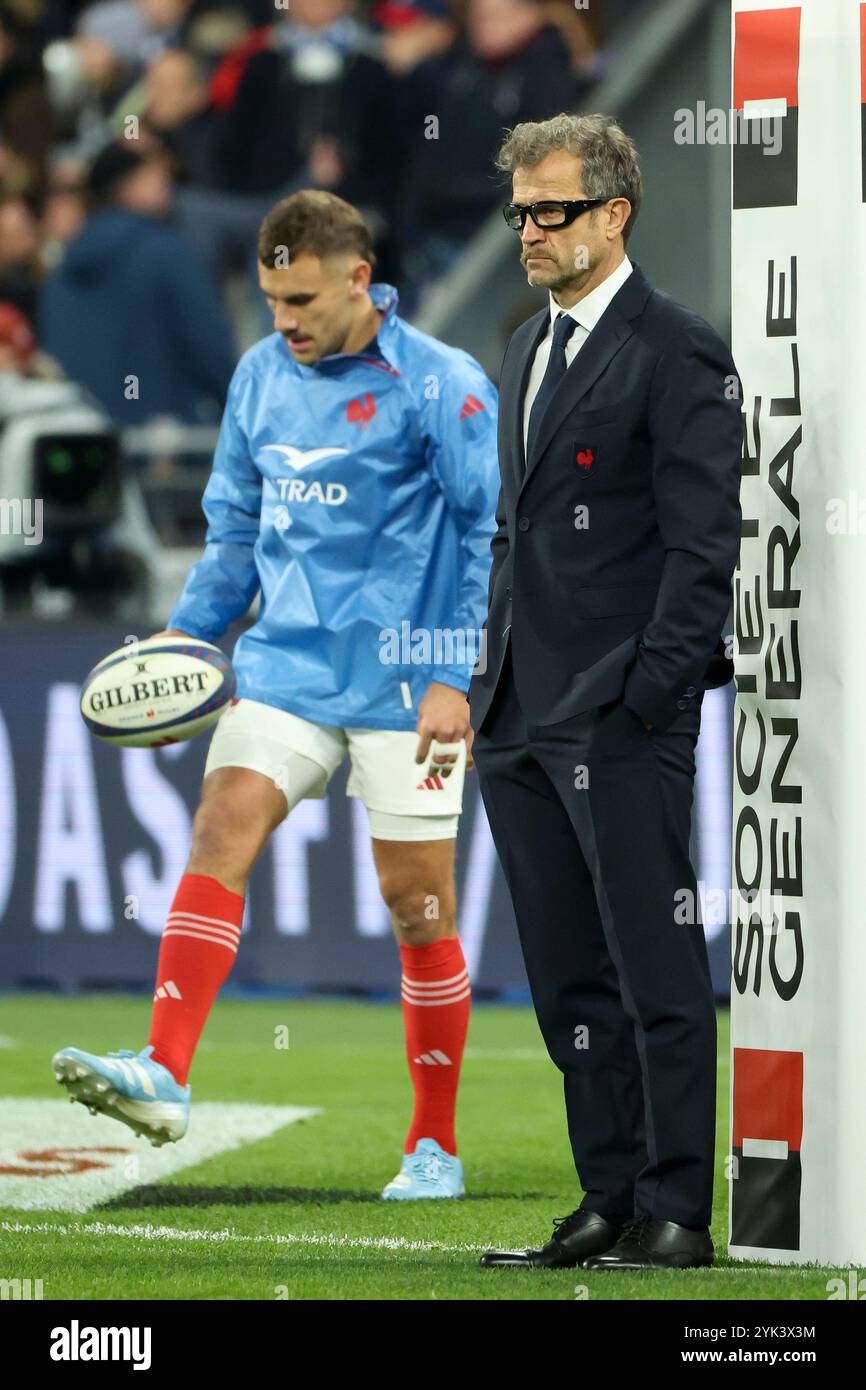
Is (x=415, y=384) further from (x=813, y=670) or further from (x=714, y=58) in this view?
(x=714, y=58)

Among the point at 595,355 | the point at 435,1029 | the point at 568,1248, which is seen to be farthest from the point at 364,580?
the point at 568,1248

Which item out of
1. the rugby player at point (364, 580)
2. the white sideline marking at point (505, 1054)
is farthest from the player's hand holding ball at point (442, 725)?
the white sideline marking at point (505, 1054)

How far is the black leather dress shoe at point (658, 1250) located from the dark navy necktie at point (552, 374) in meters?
1.46

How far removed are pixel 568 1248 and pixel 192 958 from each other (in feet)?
4.06

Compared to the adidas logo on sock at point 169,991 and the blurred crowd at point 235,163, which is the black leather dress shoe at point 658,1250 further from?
the blurred crowd at point 235,163

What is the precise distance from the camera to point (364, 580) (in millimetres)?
5500

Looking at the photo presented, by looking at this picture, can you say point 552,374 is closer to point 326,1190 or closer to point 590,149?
point 590,149

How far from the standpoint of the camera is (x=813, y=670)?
4.34 meters

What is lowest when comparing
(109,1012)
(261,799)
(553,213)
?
(109,1012)

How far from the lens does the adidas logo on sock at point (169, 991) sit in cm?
505

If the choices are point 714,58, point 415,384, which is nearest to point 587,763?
point 415,384

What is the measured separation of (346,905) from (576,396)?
5.06 meters

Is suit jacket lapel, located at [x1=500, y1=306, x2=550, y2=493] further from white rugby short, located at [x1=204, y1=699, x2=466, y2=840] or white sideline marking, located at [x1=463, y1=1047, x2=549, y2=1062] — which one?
white sideline marking, located at [x1=463, y1=1047, x2=549, y2=1062]

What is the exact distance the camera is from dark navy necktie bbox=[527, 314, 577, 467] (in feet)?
14.2
